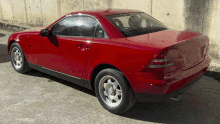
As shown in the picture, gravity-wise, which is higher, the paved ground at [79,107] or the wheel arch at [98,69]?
the wheel arch at [98,69]

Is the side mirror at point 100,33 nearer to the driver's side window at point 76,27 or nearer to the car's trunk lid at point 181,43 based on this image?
the driver's side window at point 76,27

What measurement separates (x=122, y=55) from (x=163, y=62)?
58 centimetres

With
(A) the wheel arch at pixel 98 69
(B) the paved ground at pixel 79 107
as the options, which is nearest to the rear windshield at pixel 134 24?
(A) the wheel arch at pixel 98 69

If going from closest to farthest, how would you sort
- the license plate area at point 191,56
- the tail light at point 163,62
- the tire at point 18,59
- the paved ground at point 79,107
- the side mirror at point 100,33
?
the tail light at point 163,62
the license plate area at point 191,56
the paved ground at point 79,107
the side mirror at point 100,33
the tire at point 18,59

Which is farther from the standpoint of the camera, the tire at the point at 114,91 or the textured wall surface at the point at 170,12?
the textured wall surface at the point at 170,12

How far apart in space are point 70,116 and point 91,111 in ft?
1.13

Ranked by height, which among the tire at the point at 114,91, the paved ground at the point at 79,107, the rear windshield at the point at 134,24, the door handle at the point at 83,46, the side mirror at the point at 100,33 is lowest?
the paved ground at the point at 79,107

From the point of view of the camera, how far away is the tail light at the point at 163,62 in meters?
3.07

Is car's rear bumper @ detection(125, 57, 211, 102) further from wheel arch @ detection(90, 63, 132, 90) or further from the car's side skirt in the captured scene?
the car's side skirt

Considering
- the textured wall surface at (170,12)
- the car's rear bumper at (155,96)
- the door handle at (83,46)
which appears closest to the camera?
the car's rear bumper at (155,96)

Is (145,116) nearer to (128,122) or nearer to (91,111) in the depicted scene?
(128,122)


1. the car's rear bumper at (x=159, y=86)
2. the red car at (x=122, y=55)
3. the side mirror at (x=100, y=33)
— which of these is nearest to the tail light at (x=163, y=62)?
the red car at (x=122, y=55)

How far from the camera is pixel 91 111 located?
381cm

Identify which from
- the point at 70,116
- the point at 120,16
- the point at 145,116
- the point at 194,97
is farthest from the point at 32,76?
the point at 194,97
